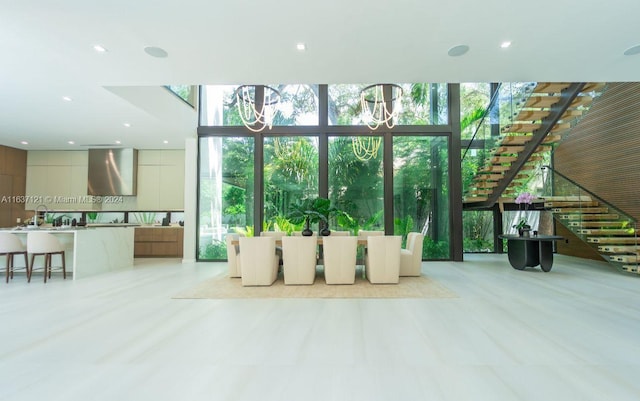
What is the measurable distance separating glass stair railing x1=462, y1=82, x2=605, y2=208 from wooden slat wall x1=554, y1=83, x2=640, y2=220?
852 mm

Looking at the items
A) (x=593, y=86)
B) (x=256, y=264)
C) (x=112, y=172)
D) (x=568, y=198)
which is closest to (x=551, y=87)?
(x=593, y=86)

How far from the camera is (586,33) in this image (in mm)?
3594

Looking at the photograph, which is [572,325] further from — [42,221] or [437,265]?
[42,221]

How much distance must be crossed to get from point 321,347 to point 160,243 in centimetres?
728

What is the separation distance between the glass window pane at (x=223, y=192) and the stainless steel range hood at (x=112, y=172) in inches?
97.6

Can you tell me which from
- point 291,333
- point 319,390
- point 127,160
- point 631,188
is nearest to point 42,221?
point 127,160

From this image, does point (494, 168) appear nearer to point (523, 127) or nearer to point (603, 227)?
point (523, 127)

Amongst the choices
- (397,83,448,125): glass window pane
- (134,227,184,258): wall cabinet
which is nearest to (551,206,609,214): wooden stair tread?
(397,83,448,125): glass window pane

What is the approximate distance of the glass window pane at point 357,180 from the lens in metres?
7.94

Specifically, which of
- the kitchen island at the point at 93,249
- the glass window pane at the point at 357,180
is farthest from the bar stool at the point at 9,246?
the glass window pane at the point at 357,180

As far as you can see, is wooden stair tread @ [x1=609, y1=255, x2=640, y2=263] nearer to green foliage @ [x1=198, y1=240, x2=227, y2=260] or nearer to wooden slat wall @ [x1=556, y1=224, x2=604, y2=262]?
wooden slat wall @ [x1=556, y1=224, x2=604, y2=262]

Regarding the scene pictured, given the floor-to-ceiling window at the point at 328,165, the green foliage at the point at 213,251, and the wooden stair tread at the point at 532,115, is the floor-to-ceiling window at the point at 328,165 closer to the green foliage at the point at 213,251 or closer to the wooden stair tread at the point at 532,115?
the green foliage at the point at 213,251

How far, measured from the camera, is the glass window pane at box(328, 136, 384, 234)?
7.94m

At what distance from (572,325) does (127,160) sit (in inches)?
401
